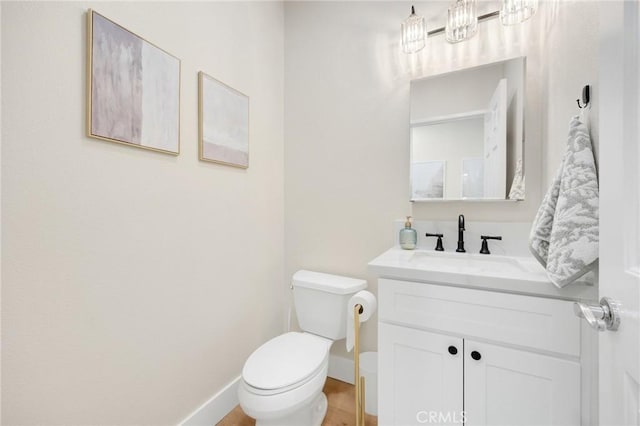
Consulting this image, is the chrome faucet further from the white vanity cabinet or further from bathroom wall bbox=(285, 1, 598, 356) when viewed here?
the white vanity cabinet

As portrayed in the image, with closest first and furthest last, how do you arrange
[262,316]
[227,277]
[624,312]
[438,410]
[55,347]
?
[624,312], [55,347], [438,410], [227,277], [262,316]

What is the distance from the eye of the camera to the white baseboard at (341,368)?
5.76ft

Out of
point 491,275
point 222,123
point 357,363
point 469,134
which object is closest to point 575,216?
point 491,275

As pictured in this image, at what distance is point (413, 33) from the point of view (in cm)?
148

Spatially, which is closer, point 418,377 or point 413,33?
point 418,377

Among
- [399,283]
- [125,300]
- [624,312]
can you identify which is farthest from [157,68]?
[624,312]

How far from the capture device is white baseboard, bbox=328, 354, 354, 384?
1.75 m

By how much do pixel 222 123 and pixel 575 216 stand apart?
4.89ft

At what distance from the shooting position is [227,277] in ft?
4.99

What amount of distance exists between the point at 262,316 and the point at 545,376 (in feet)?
4.62

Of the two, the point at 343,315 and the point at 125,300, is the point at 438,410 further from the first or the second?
the point at 125,300

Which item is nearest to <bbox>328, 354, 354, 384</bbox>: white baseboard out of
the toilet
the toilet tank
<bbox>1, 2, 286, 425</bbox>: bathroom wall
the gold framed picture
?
the toilet

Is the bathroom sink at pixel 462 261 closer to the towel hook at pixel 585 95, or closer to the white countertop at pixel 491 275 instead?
the white countertop at pixel 491 275

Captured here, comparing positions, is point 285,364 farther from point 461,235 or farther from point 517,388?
point 461,235
